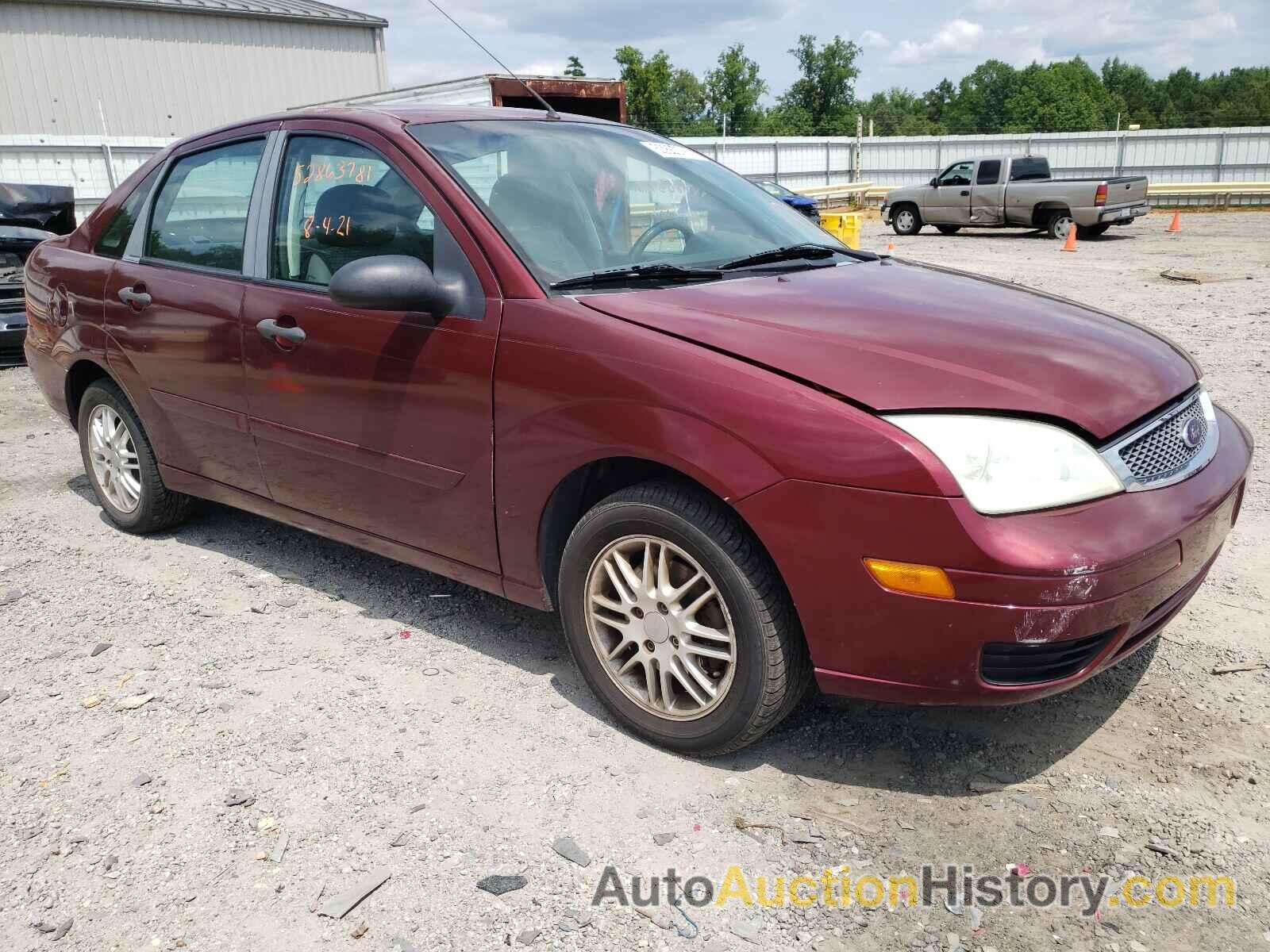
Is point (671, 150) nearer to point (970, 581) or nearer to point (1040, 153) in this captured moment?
point (970, 581)

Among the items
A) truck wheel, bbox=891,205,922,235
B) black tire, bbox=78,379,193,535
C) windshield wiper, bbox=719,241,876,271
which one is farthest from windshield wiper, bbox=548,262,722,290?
truck wheel, bbox=891,205,922,235

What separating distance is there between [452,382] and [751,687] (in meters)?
1.26

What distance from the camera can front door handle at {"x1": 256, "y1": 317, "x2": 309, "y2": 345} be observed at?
3.50m

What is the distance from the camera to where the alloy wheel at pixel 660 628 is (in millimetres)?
2699

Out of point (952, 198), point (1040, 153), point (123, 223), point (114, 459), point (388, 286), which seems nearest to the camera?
point (388, 286)

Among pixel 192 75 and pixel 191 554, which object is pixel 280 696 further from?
pixel 192 75

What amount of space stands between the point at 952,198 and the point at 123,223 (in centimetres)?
2013

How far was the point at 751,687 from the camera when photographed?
262cm

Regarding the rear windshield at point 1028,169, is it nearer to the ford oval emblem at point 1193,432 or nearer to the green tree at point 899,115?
the ford oval emblem at point 1193,432

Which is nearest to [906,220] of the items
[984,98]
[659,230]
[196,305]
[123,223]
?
[123,223]

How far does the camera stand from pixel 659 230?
134 inches

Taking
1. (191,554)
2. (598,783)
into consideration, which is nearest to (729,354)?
(598,783)

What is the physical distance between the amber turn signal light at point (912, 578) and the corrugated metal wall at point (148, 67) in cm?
2581

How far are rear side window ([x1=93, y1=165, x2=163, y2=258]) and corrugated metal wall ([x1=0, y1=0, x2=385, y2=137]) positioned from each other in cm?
2236
